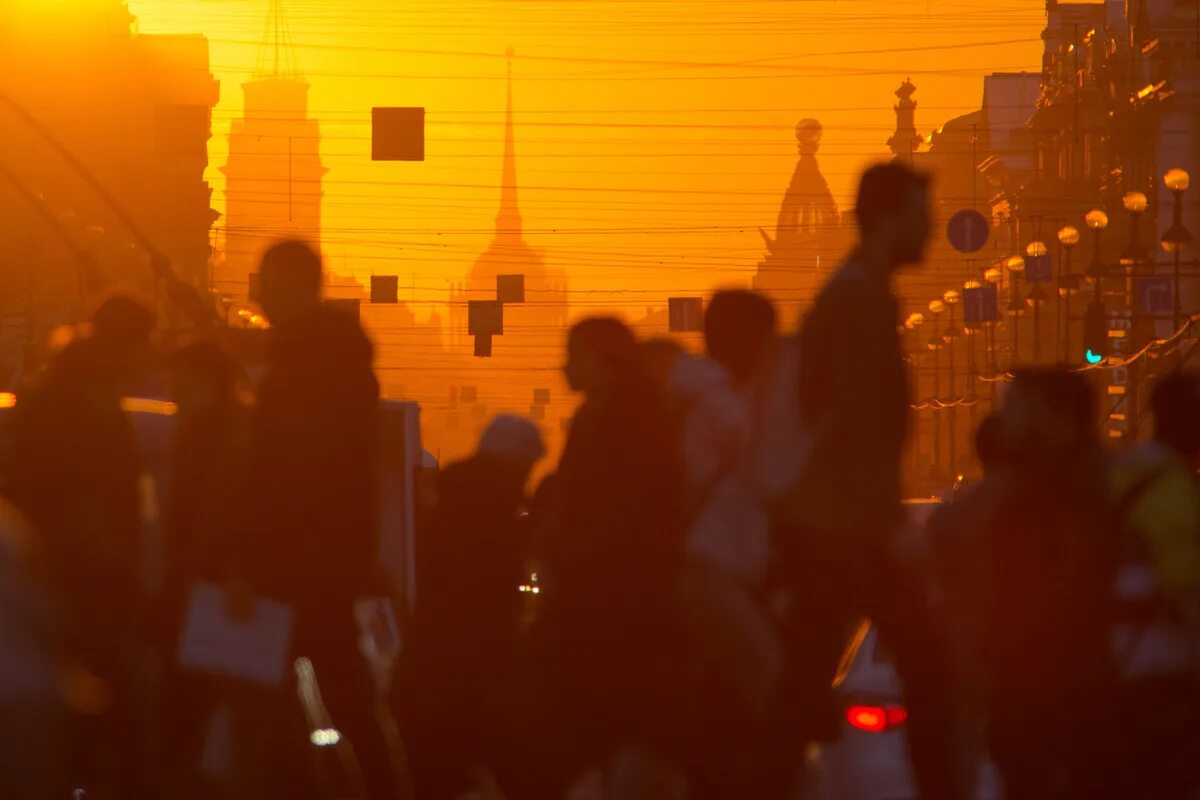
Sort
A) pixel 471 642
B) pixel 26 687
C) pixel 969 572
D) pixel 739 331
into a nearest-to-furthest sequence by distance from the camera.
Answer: pixel 26 687
pixel 969 572
pixel 739 331
pixel 471 642

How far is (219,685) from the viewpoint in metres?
9.03

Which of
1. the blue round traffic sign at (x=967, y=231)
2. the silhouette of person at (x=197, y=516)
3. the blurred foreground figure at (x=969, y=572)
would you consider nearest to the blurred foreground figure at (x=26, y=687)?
the blurred foreground figure at (x=969, y=572)

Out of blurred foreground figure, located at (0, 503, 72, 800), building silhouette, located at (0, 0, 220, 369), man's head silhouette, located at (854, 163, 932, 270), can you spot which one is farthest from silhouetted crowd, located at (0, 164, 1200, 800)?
building silhouette, located at (0, 0, 220, 369)

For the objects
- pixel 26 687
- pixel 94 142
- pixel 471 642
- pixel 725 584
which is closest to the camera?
pixel 26 687

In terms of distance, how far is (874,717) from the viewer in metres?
9.57

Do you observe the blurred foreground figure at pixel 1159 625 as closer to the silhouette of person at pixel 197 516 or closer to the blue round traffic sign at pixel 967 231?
the silhouette of person at pixel 197 516

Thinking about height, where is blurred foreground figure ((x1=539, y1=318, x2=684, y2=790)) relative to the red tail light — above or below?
above

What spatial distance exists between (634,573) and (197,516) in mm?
→ 1462

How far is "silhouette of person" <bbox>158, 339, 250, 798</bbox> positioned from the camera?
8828 mm

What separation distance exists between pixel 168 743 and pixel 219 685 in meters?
0.39

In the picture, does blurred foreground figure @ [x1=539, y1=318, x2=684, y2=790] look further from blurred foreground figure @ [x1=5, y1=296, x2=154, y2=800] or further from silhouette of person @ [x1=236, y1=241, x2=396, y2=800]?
blurred foreground figure @ [x1=5, y1=296, x2=154, y2=800]

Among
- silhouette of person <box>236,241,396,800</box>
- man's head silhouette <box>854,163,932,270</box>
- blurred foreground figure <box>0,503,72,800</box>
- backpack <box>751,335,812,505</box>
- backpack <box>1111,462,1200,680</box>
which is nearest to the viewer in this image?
blurred foreground figure <box>0,503,72,800</box>

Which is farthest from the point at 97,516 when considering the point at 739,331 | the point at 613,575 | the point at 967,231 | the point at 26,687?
the point at 967,231

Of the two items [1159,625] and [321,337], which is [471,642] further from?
[1159,625]
